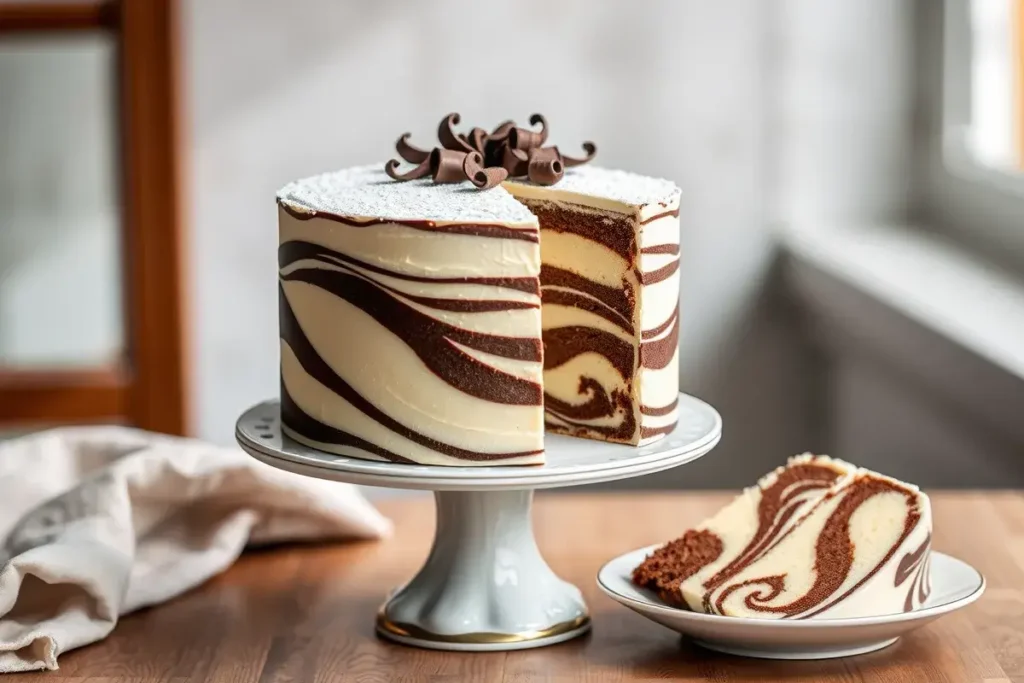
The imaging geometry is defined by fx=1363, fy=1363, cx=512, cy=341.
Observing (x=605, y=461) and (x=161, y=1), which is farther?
(x=161, y=1)

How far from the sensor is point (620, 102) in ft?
9.09

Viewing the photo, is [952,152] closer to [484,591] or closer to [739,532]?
[739,532]

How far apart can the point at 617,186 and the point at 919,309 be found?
2.81 feet

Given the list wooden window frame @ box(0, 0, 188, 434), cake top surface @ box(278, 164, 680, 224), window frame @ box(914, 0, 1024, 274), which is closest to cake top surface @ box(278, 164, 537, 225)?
cake top surface @ box(278, 164, 680, 224)

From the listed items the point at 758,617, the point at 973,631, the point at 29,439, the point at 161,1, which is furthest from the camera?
the point at 161,1

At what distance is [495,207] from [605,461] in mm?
224

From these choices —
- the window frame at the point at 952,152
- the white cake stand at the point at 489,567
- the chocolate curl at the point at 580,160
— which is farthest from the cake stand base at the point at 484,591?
the window frame at the point at 952,152

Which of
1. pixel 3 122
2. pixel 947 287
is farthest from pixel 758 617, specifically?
pixel 3 122

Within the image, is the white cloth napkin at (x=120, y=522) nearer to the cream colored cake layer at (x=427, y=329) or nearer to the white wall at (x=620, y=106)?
the cream colored cake layer at (x=427, y=329)

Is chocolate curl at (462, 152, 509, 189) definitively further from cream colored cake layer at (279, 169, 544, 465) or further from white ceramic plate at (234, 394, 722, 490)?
white ceramic plate at (234, 394, 722, 490)

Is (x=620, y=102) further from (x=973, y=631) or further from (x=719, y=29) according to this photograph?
(x=973, y=631)

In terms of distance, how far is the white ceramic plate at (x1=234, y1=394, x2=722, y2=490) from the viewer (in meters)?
1.03

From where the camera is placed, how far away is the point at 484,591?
1.14 meters

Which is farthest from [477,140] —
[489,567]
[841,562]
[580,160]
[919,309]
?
[919,309]
